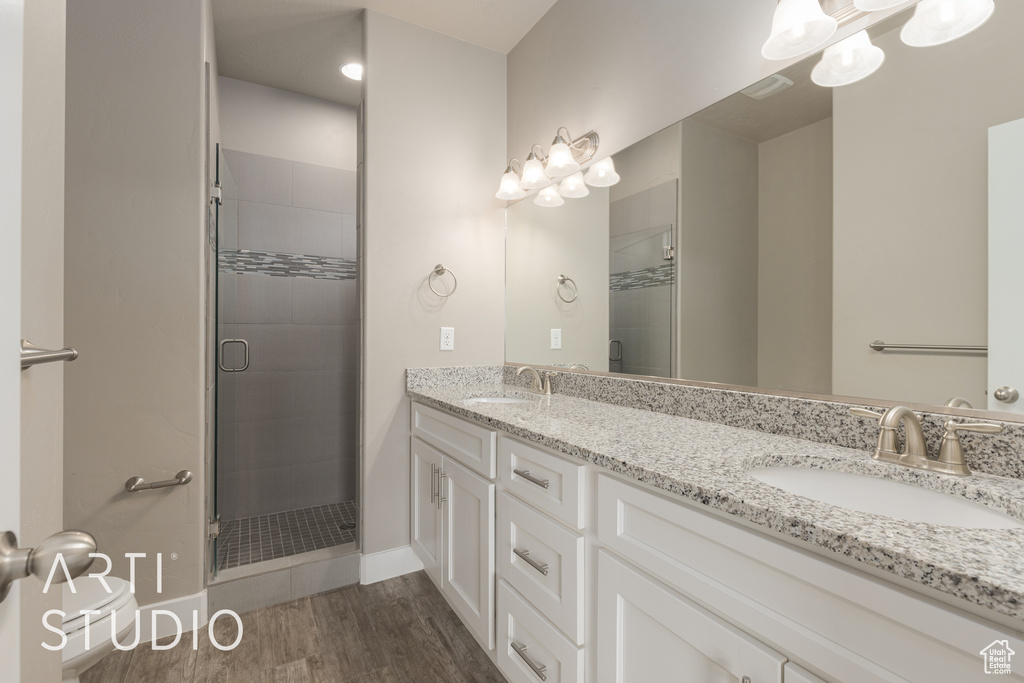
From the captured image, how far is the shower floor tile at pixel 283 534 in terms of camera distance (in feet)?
7.26

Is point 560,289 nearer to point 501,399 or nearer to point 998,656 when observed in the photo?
point 501,399

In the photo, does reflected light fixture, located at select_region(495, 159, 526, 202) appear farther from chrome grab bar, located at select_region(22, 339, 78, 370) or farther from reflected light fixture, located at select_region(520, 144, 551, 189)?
chrome grab bar, located at select_region(22, 339, 78, 370)

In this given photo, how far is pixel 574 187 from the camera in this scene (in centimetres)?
205

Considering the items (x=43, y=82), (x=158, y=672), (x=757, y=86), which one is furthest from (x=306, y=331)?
(x=757, y=86)

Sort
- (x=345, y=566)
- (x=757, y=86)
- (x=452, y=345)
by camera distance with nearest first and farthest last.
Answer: (x=757, y=86)
(x=345, y=566)
(x=452, y=345)

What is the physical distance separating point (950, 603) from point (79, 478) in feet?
7.52

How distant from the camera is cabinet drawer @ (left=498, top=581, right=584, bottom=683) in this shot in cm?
112

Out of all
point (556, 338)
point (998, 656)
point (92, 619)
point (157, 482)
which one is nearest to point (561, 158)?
point (556, 338)

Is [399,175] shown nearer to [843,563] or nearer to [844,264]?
[844,264]

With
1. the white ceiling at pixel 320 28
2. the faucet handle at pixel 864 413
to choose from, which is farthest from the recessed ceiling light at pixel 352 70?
the faucet handle at pixel 864 413

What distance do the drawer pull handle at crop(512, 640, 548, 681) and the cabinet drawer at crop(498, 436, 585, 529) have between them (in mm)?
413

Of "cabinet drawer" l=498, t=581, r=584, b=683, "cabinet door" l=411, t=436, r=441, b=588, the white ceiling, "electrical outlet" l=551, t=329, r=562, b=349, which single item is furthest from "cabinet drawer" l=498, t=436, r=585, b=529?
the white ceiling

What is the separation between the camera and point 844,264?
44.8 inches

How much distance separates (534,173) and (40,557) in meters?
2.05
